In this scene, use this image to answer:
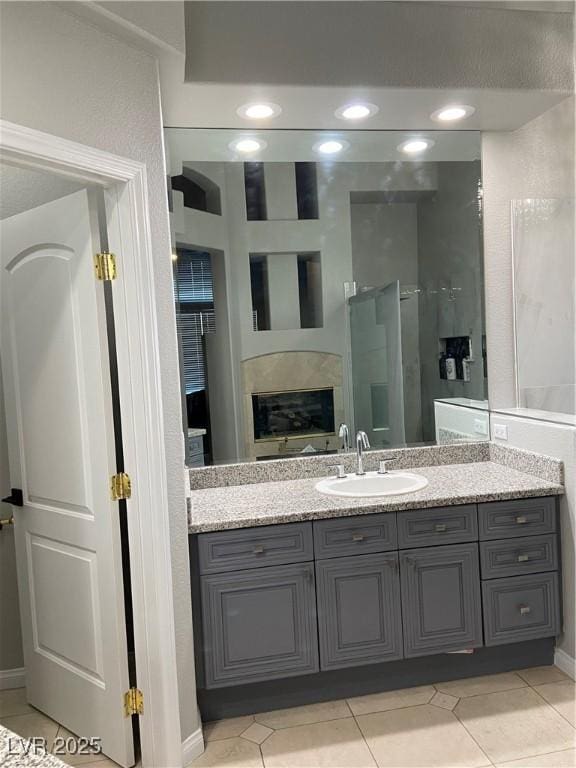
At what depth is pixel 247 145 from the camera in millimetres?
2881

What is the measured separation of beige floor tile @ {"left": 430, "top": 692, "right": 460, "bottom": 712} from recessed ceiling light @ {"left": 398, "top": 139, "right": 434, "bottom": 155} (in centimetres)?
256

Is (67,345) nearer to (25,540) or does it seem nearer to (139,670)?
(25,540)

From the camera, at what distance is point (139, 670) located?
7.17 ft

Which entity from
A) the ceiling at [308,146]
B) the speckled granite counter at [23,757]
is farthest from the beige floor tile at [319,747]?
the ceiling at [308,146]

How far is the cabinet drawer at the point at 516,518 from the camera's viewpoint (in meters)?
2.60

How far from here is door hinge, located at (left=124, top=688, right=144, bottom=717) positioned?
2.20 metres

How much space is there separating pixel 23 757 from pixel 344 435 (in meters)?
2.17

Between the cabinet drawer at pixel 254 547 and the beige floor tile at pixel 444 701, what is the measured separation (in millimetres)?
842

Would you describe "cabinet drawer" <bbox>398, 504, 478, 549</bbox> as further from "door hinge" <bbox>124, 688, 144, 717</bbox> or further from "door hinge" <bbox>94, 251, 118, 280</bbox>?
"door hinge" <bbox>94, 251, 118, 280</bbox>

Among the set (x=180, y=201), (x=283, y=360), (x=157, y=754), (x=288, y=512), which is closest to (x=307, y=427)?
(x=283, y=360)

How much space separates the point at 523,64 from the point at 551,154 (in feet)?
1.60

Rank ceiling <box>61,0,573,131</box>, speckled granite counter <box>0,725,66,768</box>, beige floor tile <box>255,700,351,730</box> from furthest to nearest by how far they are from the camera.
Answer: beige floor tile <box>255,700,351,730</box>
ceiling <box>61,0,573,131</box>
speckled granite counter <box>0,725,66,768</box>

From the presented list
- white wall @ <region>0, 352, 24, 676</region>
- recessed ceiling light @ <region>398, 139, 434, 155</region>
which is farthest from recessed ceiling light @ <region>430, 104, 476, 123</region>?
white wall @ <region>0, 352, 24, 676</region>

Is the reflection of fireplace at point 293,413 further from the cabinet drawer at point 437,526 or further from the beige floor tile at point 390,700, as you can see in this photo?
the beige floor tile at point 390,700
